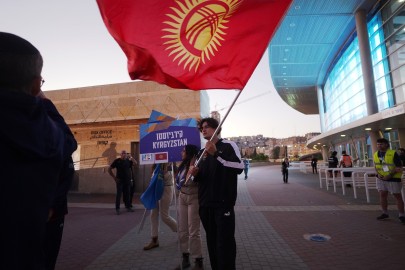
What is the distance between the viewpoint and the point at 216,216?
10.4 feet

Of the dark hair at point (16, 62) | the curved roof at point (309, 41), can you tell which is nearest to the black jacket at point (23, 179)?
the dark hair at point (16, 62)

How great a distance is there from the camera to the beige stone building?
47.2ft

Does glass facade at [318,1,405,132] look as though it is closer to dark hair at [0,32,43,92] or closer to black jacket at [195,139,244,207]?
black jacket at [195,139,244,207]

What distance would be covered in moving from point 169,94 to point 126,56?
→ 11668 millimetres

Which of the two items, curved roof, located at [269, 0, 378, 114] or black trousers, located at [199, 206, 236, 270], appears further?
curved roof, located at [269, 0, 378, 114]

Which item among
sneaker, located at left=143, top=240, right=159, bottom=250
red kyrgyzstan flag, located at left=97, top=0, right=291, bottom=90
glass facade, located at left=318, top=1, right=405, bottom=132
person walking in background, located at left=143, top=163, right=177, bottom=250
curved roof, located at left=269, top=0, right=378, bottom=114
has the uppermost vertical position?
curved roof, located at left=269, top=0, right=378, bottom=114

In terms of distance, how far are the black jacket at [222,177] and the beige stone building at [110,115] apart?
1090 centimetres

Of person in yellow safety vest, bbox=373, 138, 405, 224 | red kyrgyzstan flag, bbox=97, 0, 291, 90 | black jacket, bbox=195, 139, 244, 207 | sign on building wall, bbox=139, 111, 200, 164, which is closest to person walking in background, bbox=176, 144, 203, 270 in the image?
sign on building wall, bbox=139, 111, 200, 164

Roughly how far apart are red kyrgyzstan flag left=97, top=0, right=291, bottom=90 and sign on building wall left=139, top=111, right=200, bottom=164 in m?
1.31

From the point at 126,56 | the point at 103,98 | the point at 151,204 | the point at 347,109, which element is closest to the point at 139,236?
the point at 151,204

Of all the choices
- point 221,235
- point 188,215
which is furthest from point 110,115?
point 221,235

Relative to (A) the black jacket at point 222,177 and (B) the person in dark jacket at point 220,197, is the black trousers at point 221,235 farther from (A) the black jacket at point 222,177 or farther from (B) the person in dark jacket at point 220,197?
(A) the black jacket at point 222,177

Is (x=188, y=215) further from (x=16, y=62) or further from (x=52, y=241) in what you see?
(x=16, y=62)

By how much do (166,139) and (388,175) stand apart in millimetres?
5747
